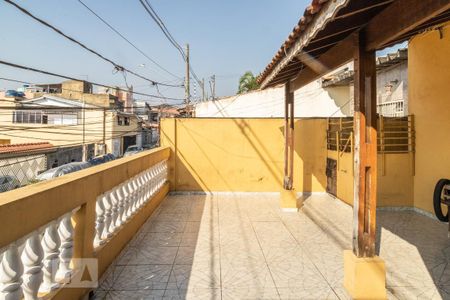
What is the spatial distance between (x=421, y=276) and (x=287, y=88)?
4.29 meters

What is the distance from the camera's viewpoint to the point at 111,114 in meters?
26.4

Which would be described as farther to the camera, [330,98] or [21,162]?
[21,162]

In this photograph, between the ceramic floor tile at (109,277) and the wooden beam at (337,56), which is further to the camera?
the wooden beam at (337,56)

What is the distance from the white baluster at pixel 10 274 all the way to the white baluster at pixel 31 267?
0.59 feet

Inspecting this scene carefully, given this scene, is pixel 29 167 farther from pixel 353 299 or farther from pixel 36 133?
pixel 353 299

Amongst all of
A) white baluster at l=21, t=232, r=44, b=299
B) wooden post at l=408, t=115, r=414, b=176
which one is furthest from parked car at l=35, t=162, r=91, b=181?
wooden post at l=408, t=115, r=414, b=176

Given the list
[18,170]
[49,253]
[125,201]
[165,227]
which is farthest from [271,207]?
[18,170]

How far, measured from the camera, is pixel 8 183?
615 inches

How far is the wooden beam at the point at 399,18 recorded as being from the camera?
2.07 metres

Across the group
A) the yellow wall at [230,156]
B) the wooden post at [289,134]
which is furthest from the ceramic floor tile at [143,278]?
the yellow wall at [230,156]

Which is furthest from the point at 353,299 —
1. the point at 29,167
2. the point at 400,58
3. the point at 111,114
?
the point at 111,114

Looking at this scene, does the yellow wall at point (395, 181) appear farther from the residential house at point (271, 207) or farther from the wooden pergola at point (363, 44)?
the wooden pergola at point (363, 44)

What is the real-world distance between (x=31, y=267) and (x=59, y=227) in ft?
1.89

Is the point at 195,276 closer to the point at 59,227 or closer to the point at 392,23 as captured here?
the point at 59,227
